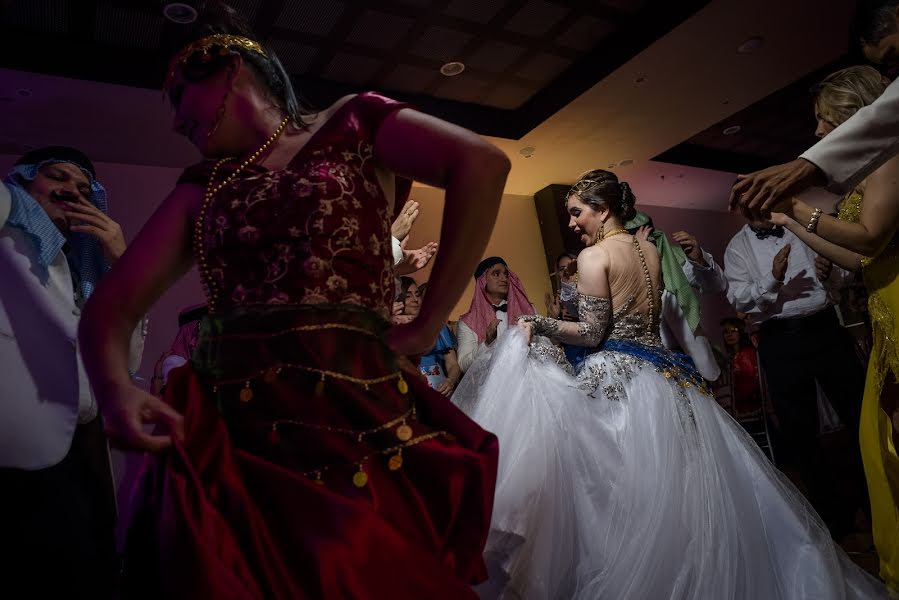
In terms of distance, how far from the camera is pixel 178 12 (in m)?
4.66

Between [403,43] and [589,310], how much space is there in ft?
12.1

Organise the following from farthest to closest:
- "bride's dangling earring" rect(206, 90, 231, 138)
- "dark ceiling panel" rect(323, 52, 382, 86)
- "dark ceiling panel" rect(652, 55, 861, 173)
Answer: "dark ceiling panel" rect(652, 55, 861, 173)
"dark ceiling panel" rect(323, 52, 382, 86)
"bride's dangling earring" rect(206, 90, 231, 138)

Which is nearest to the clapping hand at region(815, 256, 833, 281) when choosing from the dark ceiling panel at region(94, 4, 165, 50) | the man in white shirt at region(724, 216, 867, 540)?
the man in white shirt at region(724, 216, 867, 540)

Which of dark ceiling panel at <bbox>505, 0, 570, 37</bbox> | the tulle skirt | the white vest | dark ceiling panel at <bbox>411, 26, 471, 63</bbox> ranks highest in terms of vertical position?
dark ceiling panel at <bbox>505, 0, 570, 37</bbox>

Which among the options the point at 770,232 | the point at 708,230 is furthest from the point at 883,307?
the point at 708,230

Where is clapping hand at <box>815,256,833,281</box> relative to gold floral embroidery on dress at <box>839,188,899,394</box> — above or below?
above

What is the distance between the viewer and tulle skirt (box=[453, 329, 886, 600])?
2127 mm

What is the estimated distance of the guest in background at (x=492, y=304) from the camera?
222 inches

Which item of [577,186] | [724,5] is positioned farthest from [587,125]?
[577,186]

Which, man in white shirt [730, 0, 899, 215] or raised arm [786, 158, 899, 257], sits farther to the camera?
raised arm [786, 158, 899, 257]

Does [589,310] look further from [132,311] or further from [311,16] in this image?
[311,16]

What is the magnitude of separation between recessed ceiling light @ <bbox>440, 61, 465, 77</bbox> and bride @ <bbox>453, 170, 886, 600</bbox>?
358 cm

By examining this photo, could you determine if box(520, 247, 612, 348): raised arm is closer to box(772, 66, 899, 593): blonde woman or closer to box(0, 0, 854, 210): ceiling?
box(772, 66, 899, 593): blonde woman

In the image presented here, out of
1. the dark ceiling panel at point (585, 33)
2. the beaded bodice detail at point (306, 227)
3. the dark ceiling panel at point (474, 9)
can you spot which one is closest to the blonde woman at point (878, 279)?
the beaded bodice detail at point (306, 227)
